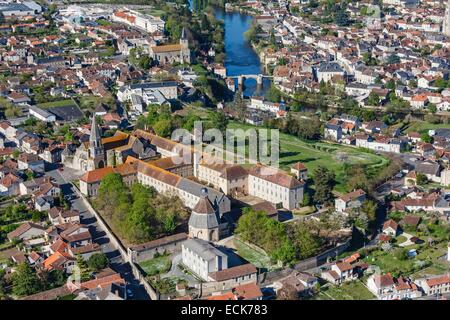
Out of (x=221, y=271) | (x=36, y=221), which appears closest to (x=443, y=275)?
(x=221, y=271)

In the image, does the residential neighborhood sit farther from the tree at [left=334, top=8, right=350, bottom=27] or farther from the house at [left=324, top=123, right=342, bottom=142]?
the tree at [left=334, top=8, right=350, bottom=27]

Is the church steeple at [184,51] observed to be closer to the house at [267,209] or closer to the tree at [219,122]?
the tree at [219,122]

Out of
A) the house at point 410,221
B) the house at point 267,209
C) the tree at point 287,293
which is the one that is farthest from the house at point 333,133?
the tree at point 287,293

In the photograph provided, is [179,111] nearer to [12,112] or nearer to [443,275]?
[12,112]

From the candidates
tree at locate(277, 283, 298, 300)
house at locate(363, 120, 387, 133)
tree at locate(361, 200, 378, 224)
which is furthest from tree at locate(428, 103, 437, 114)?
tree at locate(277, 283, 298, 300)

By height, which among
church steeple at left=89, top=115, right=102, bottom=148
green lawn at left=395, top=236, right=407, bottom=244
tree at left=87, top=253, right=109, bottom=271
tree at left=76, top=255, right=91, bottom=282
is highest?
church steeple at left=89, top=115, right=102, bottom=148

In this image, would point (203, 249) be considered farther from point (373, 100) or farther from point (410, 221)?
point (373, 100)

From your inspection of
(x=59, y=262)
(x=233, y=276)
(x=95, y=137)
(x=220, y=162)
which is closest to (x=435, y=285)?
(x=233, y=276)
